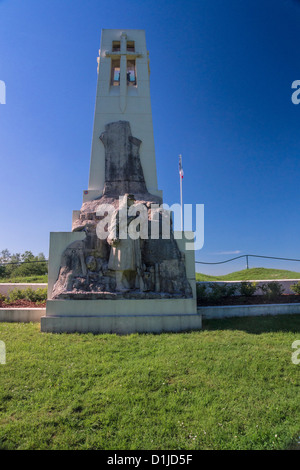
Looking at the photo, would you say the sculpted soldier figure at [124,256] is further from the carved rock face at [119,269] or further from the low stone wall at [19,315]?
the low stone wall at [19,315]

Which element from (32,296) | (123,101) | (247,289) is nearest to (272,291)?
(247,289)

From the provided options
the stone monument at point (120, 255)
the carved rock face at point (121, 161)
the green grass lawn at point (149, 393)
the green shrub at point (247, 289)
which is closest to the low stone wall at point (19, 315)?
the stone monument at point (120, 255)

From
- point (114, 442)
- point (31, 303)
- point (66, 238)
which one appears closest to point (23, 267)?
point (31, 303)

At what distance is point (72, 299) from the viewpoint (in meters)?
6.99

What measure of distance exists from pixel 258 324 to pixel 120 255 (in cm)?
414

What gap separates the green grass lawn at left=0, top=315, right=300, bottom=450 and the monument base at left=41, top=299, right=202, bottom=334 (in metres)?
0.81

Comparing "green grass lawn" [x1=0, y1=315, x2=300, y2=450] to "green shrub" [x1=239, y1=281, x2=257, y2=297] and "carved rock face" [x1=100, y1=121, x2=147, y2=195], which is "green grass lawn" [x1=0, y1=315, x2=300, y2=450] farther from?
"carved rock face" [x1=100, y1=121, x2=147, y2=195]

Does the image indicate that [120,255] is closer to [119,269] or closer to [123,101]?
[119,269]

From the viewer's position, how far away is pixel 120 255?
23.6 feet

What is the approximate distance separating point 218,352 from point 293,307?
454 cm

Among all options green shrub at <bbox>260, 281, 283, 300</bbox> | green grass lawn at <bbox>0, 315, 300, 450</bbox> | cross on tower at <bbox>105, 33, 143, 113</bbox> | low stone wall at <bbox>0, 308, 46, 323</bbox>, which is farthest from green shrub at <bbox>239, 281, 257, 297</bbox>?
cross on tower at <bbox>105, 33, 143, 113</bbox>

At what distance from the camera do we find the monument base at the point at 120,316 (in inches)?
265

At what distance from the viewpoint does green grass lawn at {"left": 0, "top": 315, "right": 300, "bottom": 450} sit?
2.91 metres

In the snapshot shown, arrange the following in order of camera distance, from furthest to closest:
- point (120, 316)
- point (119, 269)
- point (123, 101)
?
point (123, 101) → point (119, 269) → point (120, 316)
